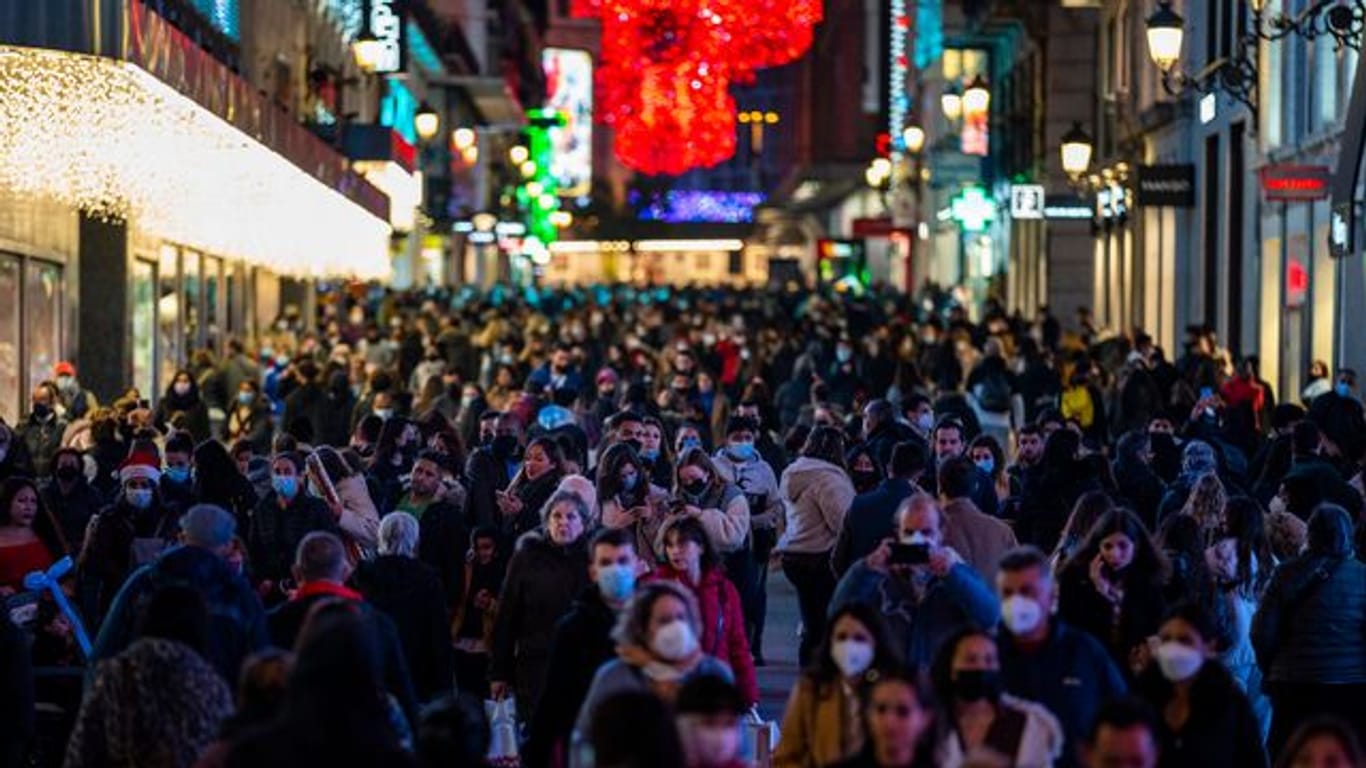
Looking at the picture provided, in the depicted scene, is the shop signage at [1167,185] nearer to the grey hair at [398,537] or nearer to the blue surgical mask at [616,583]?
the grey hair at [398,537]

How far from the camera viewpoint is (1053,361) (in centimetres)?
3456

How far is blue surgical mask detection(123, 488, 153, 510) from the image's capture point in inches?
593

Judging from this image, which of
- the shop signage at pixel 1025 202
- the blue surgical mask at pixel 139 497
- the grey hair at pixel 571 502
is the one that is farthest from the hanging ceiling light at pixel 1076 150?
the grey hair at pixel 571 502

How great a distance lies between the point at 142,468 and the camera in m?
15.4

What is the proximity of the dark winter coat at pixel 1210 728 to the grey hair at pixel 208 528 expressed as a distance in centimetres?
344

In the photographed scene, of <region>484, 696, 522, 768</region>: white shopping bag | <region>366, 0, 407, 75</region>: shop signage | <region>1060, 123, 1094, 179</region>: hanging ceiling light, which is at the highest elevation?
<region>366, 0, 407, 75</region>: shop signage

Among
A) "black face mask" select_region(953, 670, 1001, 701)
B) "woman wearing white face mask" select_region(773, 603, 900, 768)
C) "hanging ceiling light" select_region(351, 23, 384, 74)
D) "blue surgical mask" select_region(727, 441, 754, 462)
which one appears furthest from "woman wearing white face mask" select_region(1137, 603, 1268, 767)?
"hanging ceiling light" select_region(351, 23, 384, 74)

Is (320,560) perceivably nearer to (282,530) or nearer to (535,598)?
(535,598)

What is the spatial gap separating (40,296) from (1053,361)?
10412 millimetres

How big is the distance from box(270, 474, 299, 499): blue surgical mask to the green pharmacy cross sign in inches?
1630

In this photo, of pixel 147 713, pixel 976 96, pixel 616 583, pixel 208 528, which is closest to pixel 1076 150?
pixel 976 96

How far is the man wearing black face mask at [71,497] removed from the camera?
17031 mm

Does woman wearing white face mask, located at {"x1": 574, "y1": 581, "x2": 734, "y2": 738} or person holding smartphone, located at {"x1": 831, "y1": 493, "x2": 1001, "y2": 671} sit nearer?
woman wearing white face mask, located at {"x1": 574, "y1": 581, "x2": 734, "y2": 738}

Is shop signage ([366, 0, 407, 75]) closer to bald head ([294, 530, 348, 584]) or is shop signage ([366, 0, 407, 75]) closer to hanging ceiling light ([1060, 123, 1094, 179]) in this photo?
hanging ceiling light ([1060, 123, 1094, 179])
